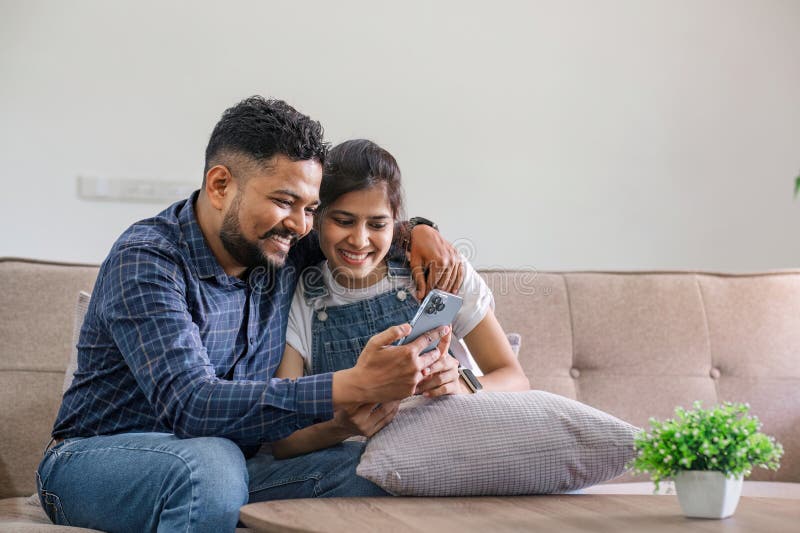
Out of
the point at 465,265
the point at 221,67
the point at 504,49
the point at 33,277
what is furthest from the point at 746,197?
the point at 33,277

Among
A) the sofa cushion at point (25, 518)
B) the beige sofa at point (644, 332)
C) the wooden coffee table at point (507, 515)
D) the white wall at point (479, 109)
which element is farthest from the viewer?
the white wall at point (479, 109)

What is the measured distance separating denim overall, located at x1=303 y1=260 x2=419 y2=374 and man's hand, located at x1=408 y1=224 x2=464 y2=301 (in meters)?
0.04

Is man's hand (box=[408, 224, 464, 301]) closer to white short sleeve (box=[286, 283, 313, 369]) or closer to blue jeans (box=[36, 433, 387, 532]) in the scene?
white short sleeve (box=[286, 283, 313, 369])

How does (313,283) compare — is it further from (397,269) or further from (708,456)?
(708,456)

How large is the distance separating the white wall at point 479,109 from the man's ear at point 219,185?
3.53 ft

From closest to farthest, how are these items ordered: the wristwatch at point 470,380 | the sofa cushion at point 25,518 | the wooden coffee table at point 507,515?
the wooden coffee table at point 507,515 < the sofa cushion at point 25,518 < the wristwatch at point 470,380

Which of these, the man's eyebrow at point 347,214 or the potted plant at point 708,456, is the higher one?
the man's eyebrow at point 347,214

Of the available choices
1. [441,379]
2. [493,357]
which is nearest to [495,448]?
[441,379]

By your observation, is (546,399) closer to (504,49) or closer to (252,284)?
(252,284)

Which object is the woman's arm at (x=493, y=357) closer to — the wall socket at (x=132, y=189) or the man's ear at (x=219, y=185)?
the man's ear at (x=219, y=185)

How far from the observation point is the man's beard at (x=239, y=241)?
1.60 m

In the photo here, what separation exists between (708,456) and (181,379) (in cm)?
78

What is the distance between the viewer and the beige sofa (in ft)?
6.71

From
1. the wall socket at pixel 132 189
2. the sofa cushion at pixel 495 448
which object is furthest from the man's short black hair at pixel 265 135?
the wall socket at pixel 132 189
